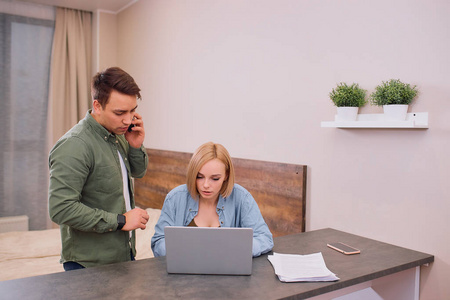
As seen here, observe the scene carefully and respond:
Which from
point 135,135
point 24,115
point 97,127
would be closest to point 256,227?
point 135,135

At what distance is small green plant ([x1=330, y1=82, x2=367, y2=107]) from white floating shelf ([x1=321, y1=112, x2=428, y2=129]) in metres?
0.07

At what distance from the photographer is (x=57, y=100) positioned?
14.5ft

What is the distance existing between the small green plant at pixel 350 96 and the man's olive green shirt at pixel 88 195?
1036 mm

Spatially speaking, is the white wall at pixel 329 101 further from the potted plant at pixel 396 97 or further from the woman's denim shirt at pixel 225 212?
the woman's denim shirt at pixel 225 212

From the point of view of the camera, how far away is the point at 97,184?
160 cm

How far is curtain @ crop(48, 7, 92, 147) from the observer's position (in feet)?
14.4

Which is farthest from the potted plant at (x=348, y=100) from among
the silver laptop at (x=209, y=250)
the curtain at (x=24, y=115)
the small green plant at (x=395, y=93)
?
the curtain at (x=24, y=115)

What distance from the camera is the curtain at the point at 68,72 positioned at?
4387 mm

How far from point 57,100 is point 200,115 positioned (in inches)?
79.2

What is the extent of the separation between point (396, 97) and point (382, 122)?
118mm

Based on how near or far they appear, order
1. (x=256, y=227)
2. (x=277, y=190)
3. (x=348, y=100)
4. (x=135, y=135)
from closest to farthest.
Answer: (x=256, y=227) < (x=135, y=135) < (x=348, y=100) < (x=277, y=190)

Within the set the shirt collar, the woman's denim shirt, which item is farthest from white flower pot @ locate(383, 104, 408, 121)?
the shirt collar

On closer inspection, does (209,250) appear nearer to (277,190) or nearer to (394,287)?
(394,287)

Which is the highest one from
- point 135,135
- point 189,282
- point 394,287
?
point 135,135
